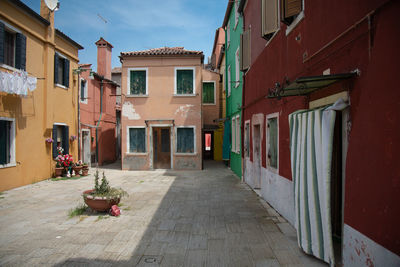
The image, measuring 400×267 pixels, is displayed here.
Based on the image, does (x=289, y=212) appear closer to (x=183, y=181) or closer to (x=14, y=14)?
(x=183, y=181)

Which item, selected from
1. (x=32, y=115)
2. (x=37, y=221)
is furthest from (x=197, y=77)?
(x=37, y=221)

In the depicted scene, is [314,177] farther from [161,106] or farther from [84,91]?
[84,91]

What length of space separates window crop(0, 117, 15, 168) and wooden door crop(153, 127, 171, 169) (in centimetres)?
658

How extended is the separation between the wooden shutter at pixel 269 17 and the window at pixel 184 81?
7706 millimetres

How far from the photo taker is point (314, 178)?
3.37 meters

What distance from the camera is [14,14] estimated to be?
846cm

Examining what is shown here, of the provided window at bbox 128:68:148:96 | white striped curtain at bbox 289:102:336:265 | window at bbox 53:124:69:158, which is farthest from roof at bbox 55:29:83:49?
white striped curtain at bbox 289:102:336:265

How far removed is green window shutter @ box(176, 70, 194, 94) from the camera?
44.5 feet

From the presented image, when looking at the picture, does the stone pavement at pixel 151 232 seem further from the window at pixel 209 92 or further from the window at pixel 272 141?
the window at pixel 209 92

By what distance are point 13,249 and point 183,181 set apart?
659 cm

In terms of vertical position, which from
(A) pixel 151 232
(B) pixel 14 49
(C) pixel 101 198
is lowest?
(A) pixel 151 232

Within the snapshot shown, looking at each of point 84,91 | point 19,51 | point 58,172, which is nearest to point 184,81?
A: point 84,91

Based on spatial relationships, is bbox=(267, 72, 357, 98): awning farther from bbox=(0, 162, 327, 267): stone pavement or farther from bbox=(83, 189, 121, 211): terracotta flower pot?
bbox=(83, 189, 121, 211): terracotta flower pot

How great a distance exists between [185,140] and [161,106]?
2230 mm
